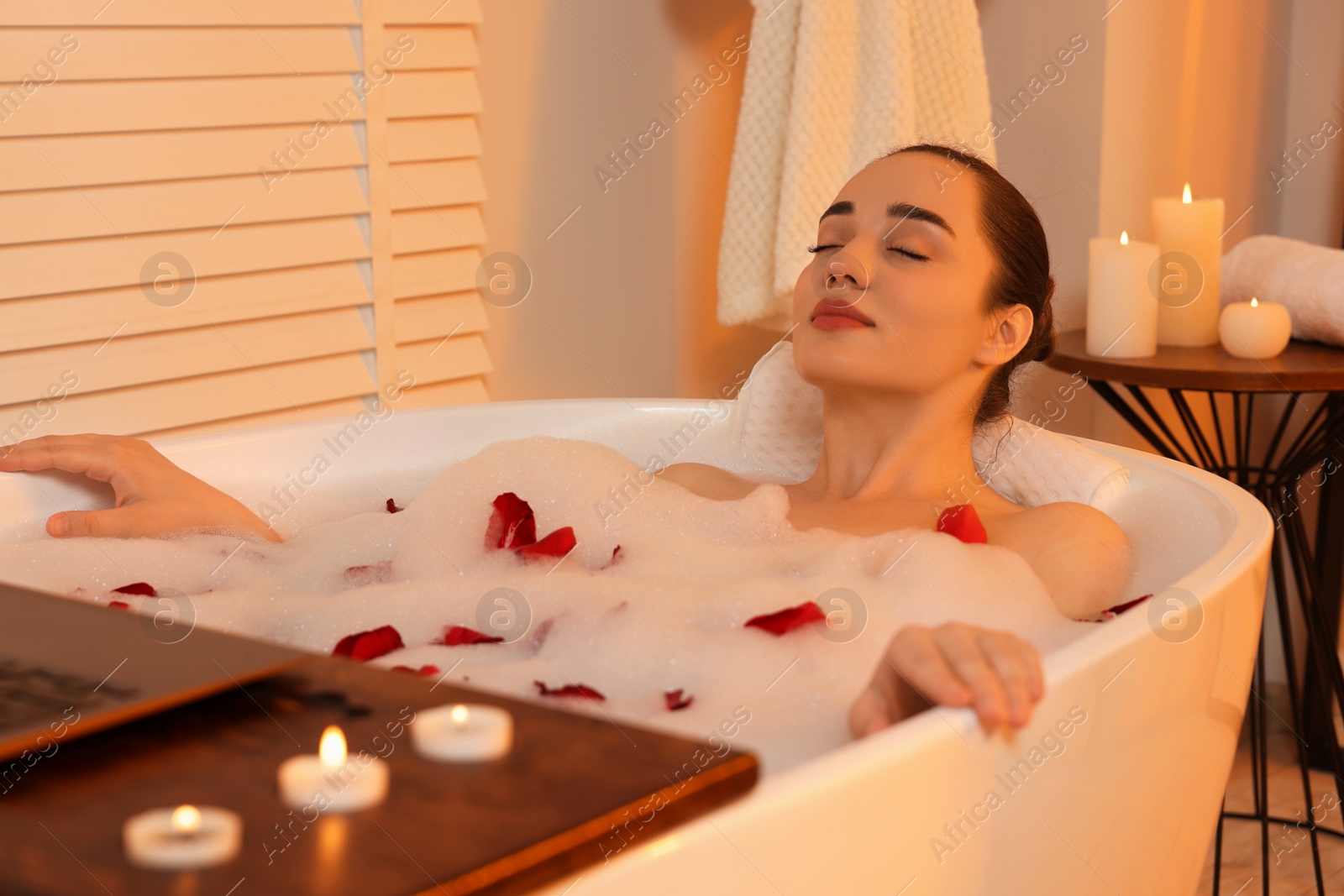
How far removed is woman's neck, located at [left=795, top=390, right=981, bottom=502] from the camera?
4.95ft

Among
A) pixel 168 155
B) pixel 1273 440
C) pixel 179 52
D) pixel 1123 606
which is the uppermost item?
pixel 179 52

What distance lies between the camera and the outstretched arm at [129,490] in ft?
4.62

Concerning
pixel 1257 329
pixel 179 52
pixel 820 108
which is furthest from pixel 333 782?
pixel 1257 329

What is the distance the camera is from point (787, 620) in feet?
3.50

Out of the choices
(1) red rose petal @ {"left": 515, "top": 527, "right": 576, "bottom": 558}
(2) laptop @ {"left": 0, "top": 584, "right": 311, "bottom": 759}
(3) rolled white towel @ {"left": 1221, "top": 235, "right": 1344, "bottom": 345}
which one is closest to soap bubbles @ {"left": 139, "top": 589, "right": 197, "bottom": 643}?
(2) laptop @ {"left": 0, "top": 584, "right": 311, "bottom": 759}

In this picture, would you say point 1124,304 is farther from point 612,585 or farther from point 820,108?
point 612,585

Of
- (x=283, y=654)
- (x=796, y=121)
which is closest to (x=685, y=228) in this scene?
(x=796, y=121)

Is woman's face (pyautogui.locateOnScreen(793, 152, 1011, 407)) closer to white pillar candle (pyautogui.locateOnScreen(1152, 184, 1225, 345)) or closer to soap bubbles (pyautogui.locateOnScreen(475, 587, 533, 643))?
soap bubbles (pyautogui.locateOnScreen(475, 587, 533, 643))

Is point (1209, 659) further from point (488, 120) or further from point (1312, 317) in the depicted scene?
point (488, 120)

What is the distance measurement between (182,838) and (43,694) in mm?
204

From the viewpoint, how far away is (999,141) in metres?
2.28

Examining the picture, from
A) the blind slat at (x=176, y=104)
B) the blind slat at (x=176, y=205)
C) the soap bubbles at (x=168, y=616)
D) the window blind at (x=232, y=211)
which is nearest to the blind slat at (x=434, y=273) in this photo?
the window blind at (x=232, y=211)

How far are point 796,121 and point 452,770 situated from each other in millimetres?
1457

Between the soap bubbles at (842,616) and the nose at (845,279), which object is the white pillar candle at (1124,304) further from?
the soap bubbles at (842,616)
